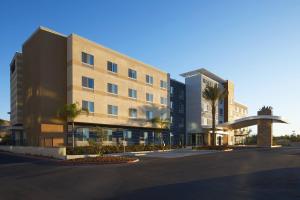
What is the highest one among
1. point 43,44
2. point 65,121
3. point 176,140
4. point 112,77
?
point 43,44

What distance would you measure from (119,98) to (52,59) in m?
12.3

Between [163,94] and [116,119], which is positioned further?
[163,94]

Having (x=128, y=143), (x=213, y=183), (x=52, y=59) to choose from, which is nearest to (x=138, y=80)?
(x=128, y=143)

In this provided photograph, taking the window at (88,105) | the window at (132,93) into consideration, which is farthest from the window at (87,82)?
the window at (132,93)

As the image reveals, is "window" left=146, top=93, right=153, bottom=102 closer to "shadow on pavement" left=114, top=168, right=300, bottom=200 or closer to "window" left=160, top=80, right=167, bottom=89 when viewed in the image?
"window" left=160, top=80, right=167, bottom=89

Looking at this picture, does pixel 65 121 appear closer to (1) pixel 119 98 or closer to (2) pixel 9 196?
(1) pixel 119 98

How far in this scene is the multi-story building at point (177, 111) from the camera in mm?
62219

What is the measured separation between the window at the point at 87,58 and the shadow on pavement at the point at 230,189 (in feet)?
99.9

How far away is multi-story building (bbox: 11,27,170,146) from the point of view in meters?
39.0

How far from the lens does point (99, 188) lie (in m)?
13.3

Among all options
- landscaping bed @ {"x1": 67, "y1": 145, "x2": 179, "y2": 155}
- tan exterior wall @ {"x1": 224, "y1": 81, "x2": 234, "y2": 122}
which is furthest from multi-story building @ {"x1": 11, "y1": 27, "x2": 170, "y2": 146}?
tan exterior wall @ {"x1": 224, "y1": 81, "x2": 234, "y2": 122}

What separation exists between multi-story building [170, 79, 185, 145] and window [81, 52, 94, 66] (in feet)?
77.9

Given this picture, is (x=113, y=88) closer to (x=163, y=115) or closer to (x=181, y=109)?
(x=163, y=115)

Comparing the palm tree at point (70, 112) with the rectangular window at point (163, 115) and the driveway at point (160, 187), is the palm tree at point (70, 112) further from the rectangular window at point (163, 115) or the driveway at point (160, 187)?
the rectangular window at point (163, 115)
